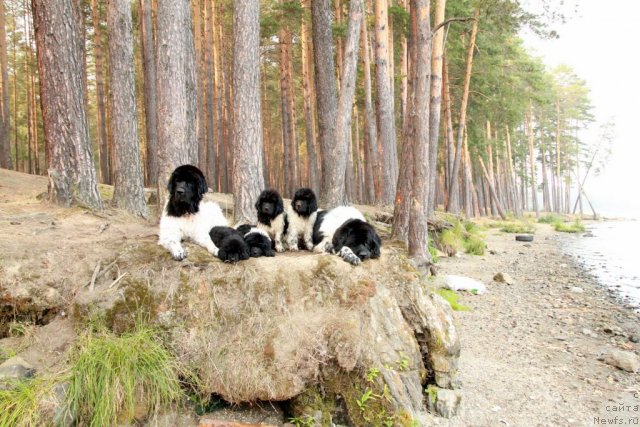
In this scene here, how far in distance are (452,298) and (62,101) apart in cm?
784

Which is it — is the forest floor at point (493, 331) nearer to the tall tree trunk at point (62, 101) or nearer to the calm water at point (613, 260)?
the tall tree trunk at point (62, 101)

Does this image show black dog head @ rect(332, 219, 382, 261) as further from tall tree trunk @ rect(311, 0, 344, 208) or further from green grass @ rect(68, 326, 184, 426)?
tall tree trunk @ rect(311, 0, 344, 208)

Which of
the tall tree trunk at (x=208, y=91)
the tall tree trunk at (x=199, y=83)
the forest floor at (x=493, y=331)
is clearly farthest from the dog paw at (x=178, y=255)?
the tall tree trunk at (x=199, y=83)

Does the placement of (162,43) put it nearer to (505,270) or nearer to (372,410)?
(372,410)

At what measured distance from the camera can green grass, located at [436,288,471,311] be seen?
762 centimetres

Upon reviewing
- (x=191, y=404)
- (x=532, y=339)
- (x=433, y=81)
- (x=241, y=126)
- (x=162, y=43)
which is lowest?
(x=532, y=339)

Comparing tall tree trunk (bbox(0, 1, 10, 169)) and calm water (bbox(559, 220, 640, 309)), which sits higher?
tall tree trunk (bbox(0, 1, 10, 169))

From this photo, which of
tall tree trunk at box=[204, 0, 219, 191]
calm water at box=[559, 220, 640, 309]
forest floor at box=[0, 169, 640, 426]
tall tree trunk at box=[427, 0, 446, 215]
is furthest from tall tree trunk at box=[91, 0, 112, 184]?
calm water at box=[559, 220, 640, 309]

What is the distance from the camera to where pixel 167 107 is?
649 cm

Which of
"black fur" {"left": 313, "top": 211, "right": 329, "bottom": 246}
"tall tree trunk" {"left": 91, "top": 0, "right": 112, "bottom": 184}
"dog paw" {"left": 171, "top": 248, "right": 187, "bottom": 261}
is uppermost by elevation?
"tall tree trunk" {"left": 91, "top": 0, "right": 112, "bottom": 184}

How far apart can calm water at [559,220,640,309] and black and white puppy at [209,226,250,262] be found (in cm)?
939

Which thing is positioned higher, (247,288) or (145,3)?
(145,3)

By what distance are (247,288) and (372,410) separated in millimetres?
1742

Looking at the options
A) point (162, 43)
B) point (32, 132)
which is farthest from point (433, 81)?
point (32, 132)
